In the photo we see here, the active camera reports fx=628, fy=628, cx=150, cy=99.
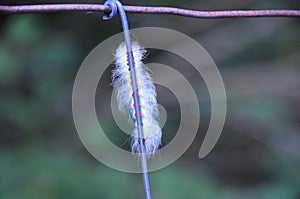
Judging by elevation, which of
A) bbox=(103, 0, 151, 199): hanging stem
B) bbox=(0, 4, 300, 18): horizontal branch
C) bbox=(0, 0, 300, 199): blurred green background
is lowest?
bbox=(103, 0, 151, 199): hanging stem

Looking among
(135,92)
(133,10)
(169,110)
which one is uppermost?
(169,110)

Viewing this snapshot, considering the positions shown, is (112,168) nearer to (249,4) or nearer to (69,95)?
(69,95)

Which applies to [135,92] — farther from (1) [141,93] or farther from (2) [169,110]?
(2) [169,110]

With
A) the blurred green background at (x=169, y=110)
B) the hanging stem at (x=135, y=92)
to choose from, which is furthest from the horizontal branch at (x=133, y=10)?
the blurred green background at (x=169, y=110)

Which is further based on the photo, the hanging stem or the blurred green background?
the blurred green background

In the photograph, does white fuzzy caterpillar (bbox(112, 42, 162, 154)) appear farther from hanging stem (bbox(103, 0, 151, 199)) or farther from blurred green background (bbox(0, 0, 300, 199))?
blurred green background (bbox(0, 0, 300, 199))

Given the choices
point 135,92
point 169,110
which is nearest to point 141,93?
point 135,92

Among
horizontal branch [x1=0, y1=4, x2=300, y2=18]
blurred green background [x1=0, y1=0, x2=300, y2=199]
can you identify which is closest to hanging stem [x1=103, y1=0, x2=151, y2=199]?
horizontal branch [x1=0, y1=4, x2=300, y2=18]

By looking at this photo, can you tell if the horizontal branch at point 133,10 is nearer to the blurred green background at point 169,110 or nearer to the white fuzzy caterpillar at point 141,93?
the white fuzzy caterpillar at point 141,93
